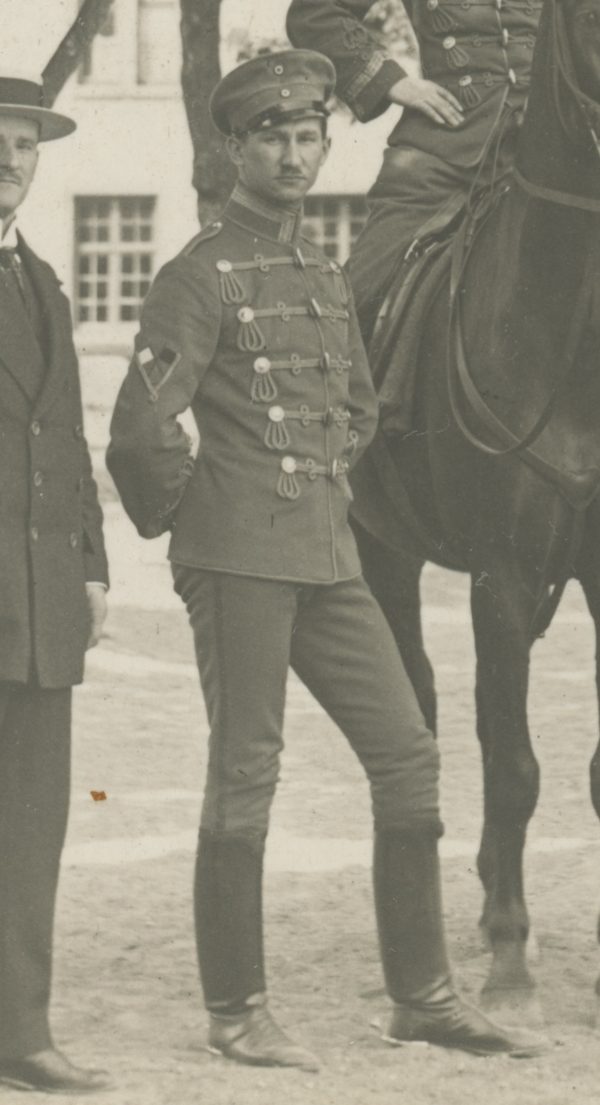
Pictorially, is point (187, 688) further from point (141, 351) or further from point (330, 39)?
point (141, 351)

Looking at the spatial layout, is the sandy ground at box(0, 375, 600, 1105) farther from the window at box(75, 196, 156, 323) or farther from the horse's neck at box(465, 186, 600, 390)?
the window at box(75, 196, 156, 323)

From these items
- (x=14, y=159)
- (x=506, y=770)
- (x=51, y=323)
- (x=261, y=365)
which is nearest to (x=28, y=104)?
(x=14, y=159)

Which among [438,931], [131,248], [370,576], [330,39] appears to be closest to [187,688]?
[370,576]

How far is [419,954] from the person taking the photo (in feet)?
17.6

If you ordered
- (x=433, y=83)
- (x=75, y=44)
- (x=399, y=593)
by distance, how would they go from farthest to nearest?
(x=75, y=44) < (x=399, y=593) < (x=433, y=83)

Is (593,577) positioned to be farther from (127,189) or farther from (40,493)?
(127,189)

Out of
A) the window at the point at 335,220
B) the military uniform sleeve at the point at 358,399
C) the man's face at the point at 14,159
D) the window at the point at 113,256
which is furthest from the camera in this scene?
the window at the point at 113,256

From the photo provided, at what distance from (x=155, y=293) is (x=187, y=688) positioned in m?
6.67

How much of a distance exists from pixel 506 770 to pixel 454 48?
2.19m

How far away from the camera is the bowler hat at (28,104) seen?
16.0ft

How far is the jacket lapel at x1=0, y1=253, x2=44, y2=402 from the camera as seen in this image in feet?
16.3

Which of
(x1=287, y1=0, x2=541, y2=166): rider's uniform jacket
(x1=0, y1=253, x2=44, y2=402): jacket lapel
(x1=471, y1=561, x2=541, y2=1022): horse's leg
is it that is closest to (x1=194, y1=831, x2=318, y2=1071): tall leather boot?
(x1=471, y1=561, x2=541, y2=1022): horse's leg

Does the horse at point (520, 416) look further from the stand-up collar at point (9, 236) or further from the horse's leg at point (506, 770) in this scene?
the stand-up collar at point (9, 236)

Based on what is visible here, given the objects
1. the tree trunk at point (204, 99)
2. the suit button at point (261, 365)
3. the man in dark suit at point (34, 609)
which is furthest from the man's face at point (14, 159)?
the tree trunk at point (204, 99)
